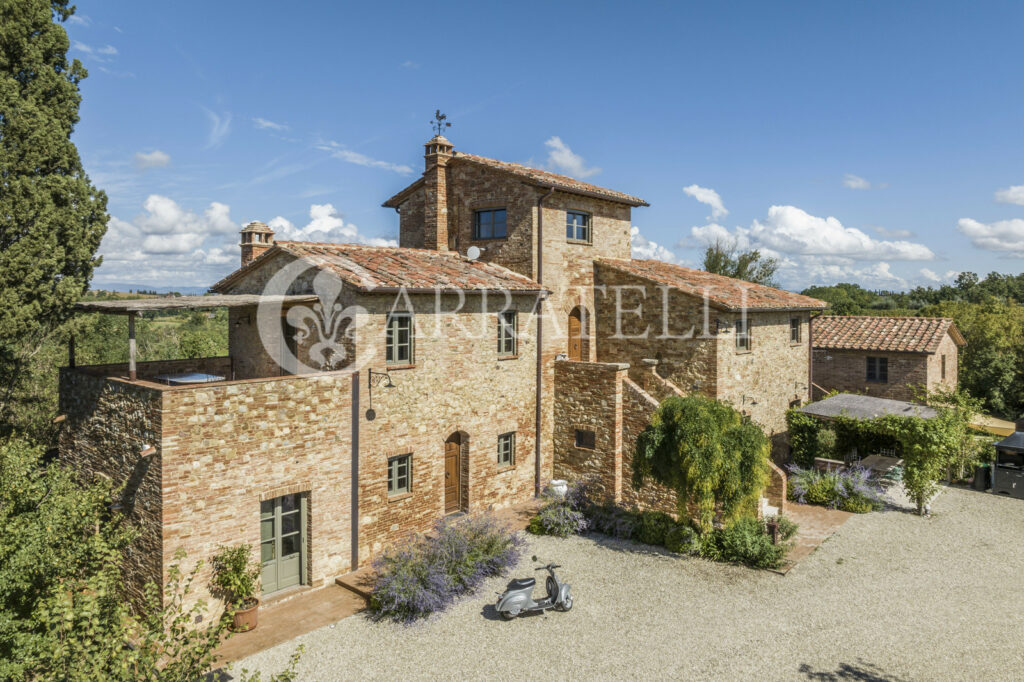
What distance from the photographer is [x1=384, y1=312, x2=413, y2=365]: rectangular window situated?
13422mm

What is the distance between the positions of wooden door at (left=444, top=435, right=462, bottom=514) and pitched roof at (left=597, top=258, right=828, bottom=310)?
25.5 feet

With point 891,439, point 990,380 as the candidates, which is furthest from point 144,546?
point 990,380

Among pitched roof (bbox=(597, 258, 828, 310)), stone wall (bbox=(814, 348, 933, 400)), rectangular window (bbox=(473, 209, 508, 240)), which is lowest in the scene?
stone wall (bbox=(814, 348, 933, 400))

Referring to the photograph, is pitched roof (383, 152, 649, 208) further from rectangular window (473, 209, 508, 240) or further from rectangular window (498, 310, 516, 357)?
rectangular window (498, 310, 516, 357)

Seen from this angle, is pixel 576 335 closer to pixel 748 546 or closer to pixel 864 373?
pixel 748 546

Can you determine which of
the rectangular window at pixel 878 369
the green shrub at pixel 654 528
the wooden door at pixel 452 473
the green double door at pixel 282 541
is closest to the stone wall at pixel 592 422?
the green shrub at pixel 654 528

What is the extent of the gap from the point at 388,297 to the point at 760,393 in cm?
1306

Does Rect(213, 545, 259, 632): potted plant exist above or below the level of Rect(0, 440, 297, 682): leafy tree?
below

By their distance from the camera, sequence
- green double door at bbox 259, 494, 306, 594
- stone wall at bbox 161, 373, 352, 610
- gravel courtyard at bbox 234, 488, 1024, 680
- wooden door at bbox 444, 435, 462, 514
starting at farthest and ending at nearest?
wooden door at bbox 444, 435, 462, 514, green double door at bbox 259, 494, 306, 594, stone wall at bbox 161, 373, 352, 610, gravel courtyard at bbox 234, 488, 1024, 680

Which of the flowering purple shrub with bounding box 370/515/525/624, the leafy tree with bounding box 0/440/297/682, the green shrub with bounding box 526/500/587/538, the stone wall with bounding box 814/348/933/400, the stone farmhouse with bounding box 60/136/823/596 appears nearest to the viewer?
the leafy tree with bounding box 0/440/297/682

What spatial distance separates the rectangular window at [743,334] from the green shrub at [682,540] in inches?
253

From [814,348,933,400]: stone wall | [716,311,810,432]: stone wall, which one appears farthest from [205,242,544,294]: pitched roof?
[814,348,933,400]: stone wall

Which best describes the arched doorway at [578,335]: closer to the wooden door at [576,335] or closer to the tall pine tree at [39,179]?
the wooden door at [576,335]

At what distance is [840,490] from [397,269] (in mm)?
14527
